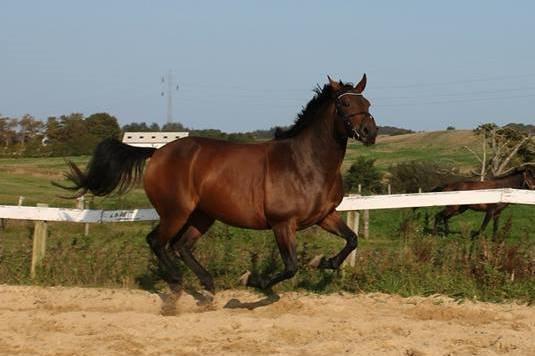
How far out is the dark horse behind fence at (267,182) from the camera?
21.2 feet

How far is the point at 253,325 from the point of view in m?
5.83

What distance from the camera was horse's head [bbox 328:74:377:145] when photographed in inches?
245

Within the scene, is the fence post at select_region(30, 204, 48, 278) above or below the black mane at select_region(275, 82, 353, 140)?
below

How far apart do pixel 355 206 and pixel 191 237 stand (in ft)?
6.18

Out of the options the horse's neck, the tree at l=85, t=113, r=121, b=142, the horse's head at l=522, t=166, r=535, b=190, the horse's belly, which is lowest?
the horse's belly

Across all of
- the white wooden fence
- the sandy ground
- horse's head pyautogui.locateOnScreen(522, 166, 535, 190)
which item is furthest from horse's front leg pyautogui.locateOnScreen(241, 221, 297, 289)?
horse's head pyautogui.locateOnScreen(522, 166, 535, 190)

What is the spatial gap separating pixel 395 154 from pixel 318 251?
55.4m

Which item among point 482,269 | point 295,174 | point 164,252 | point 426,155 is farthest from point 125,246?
point 426,155

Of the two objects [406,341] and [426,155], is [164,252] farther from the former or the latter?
[426,155]

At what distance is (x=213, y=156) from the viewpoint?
7.10 meters

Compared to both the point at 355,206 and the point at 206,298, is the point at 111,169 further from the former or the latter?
the point at 355,206

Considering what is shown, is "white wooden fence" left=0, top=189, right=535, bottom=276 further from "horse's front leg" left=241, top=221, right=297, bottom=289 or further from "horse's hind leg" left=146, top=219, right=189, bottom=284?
"horse's front leg" left=241, top=221, right=297, bottom=289

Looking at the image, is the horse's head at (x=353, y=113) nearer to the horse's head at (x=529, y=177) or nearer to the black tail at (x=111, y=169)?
the black tail at (x=111, y=169)

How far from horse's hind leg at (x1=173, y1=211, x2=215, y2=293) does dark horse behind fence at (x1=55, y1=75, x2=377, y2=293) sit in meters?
0.01
